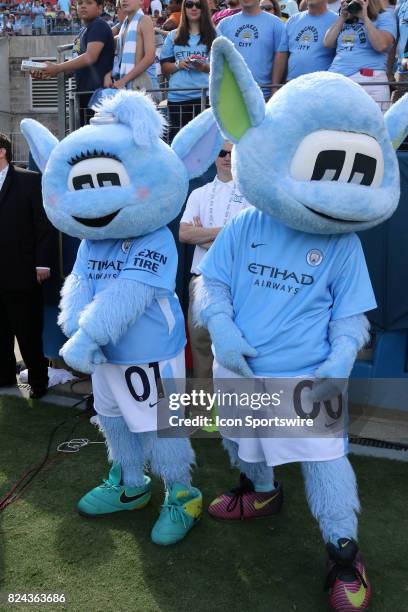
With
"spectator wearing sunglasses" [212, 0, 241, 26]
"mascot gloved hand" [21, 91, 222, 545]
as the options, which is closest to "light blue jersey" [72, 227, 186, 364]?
"mascot gloved hand" [21, 91, 222, 545]

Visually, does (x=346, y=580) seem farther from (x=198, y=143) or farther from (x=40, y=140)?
(x=40, y=140)

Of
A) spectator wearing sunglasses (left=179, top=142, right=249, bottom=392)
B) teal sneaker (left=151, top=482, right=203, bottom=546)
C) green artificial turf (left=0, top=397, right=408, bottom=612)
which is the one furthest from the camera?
spectator wearing sunglasses (left=179, top=142, right=249, bottom=392)

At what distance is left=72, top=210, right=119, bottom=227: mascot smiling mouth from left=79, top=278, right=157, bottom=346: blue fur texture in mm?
248

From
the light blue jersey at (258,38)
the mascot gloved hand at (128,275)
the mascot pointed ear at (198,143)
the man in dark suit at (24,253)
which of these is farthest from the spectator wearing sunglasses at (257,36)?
the mascot gloved hand at (128,275)

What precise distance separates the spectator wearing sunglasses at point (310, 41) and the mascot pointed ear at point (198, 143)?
7.41ft

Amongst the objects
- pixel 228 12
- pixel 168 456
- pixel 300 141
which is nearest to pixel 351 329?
pixel 300 141

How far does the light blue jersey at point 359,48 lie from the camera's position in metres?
4.66

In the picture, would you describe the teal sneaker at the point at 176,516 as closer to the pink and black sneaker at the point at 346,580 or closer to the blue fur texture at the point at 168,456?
the blue fur texture at the point at 168,456

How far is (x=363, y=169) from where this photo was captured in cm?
228

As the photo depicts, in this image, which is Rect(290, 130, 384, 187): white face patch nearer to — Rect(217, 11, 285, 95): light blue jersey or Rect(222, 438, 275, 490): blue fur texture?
Rect(222, 438, 275, 490): blue fur texture

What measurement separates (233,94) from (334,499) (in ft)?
5.08

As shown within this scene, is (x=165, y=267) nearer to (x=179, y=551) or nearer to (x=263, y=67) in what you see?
(x=179, y=551)

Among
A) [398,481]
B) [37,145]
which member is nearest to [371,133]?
[37,145]

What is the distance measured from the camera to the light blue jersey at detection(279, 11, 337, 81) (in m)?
4.96
